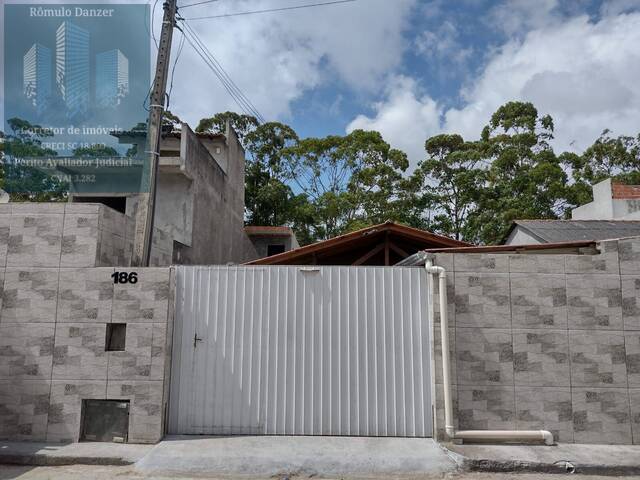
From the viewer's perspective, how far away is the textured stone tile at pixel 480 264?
592 centimetres

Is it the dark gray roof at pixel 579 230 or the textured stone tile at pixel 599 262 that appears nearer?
the textured stone tile at pixel 599 262

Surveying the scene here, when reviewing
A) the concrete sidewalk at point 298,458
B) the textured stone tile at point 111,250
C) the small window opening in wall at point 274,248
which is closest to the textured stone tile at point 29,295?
the textured stone tile at point 111,250

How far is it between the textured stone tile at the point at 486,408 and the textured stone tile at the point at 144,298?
396 cm

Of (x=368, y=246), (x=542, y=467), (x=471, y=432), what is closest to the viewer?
(x=542, y=467)

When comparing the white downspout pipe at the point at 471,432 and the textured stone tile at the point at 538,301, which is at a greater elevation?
the textured stone tile at the point at 538,301

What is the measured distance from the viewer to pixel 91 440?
5637 mm

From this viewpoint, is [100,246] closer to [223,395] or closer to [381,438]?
[223,395]

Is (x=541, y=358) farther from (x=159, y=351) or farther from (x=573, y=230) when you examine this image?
(x=573, y=230)

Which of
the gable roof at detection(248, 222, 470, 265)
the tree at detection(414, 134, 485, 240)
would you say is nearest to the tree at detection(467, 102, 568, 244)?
the tree at detection(414, 134, 485, 240)

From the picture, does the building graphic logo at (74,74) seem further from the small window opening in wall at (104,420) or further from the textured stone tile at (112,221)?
the small window opening in wall at (104,420)

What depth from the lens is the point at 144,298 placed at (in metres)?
5.87

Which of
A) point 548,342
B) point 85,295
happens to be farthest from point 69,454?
point 548,342

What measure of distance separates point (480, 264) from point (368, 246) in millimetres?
3351

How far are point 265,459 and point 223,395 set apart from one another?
43.0 inches
